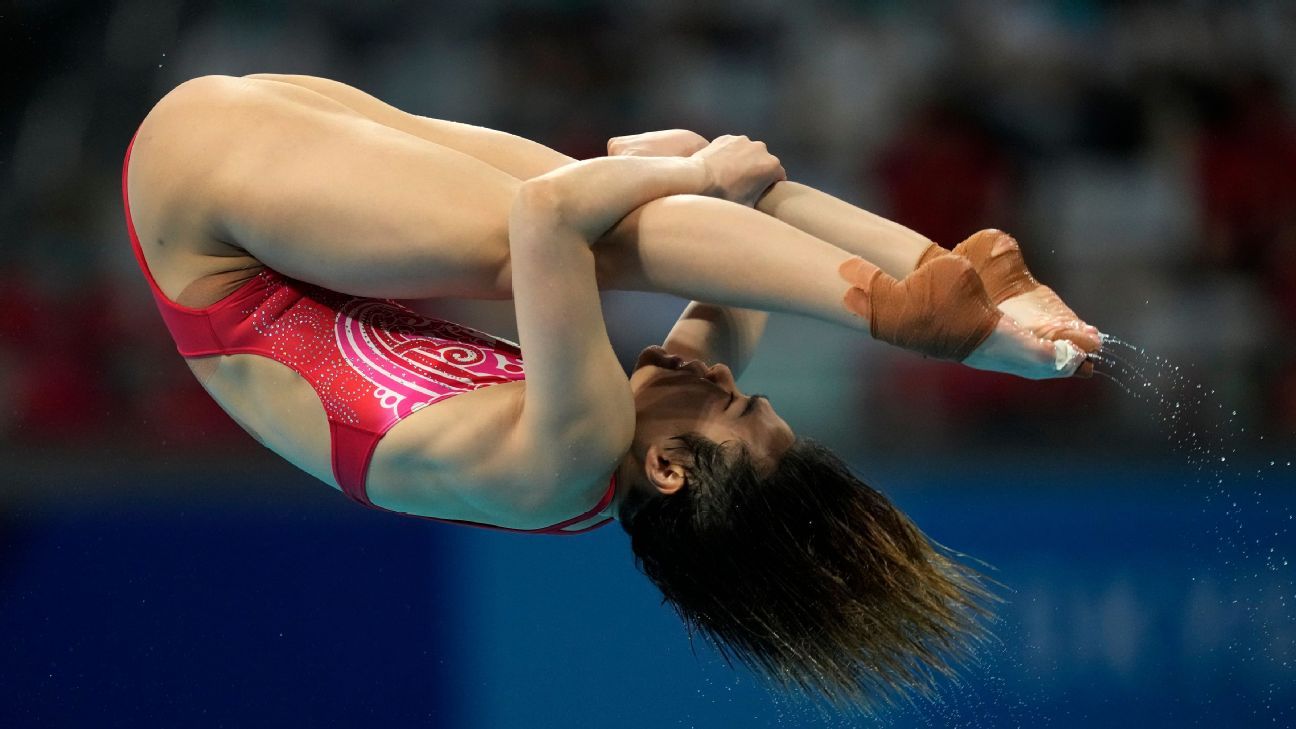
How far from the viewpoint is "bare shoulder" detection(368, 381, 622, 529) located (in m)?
1.66

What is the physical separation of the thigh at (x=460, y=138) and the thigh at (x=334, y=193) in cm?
11

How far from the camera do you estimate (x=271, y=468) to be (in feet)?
10.0

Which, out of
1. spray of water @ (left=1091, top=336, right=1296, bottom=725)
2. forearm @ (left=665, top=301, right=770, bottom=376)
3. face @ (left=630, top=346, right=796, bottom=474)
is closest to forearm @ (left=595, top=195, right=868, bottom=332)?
face @ (left=630, top=346, right=796, bottom=474)

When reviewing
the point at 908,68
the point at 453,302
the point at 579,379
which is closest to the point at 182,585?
A: the point at 453,302

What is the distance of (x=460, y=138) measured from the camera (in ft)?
6.19

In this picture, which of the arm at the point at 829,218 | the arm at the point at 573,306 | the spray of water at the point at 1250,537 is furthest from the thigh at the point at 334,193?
the spray of water at the point at 1250,537

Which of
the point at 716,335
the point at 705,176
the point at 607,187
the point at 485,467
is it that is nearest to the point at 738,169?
the point at 705,176

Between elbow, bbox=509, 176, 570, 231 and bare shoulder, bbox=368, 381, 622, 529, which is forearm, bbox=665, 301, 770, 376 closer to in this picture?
bare shoulder, bbox=368, 381, 622, 529

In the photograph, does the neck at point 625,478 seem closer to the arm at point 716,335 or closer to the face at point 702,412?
the face at point 702,412

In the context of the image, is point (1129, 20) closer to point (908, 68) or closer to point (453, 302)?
point (908, 68)

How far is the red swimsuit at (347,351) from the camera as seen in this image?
173 centimetres

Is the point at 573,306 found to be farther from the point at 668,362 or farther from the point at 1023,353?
the point at 1023,353

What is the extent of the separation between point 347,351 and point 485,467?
24 centimetres

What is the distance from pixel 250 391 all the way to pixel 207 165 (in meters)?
0.29
